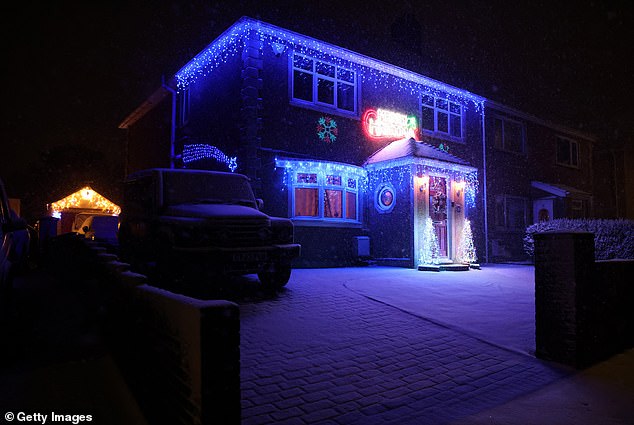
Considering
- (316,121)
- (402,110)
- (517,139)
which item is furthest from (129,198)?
(517,139)

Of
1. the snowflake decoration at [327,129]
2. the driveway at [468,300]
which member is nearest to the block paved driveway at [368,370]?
the driveway at [468,300]

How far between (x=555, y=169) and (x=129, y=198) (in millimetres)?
22636

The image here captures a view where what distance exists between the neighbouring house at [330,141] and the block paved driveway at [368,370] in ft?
23.6

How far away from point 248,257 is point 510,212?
1708 centimetres

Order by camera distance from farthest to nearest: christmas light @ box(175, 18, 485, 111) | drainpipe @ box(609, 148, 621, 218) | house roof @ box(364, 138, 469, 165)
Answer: drainpipe @ box(609, 148, 621, 218), house roof @ box(364, 138, 469, 165), christmas light @ box(175, 18, 485, 111)

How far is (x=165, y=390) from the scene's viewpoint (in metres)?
2.46

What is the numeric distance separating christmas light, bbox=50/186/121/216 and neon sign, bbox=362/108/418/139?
1876cm

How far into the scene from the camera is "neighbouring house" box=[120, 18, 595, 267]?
12.6 meters

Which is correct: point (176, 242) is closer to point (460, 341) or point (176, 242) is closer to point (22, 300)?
point (22, 300)

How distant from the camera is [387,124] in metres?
15.6

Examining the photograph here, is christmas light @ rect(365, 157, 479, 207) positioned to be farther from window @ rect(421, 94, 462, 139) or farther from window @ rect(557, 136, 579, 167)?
window @ rect(557, 136, 579, 167)

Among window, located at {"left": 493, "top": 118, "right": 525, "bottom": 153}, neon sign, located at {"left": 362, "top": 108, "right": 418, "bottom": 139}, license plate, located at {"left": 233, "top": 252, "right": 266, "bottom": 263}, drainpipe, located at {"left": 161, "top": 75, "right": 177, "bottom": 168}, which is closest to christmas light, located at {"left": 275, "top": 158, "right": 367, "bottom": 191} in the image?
neon sign, located at {"left": 362, "top": 108, "right": 418, "bottom": 139}

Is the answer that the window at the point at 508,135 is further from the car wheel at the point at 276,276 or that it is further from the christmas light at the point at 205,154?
the car wheel at the point at 276,276

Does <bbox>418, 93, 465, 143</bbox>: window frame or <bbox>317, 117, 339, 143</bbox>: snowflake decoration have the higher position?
<bbox>418, 93, 465, 143</bbox>: window frame
